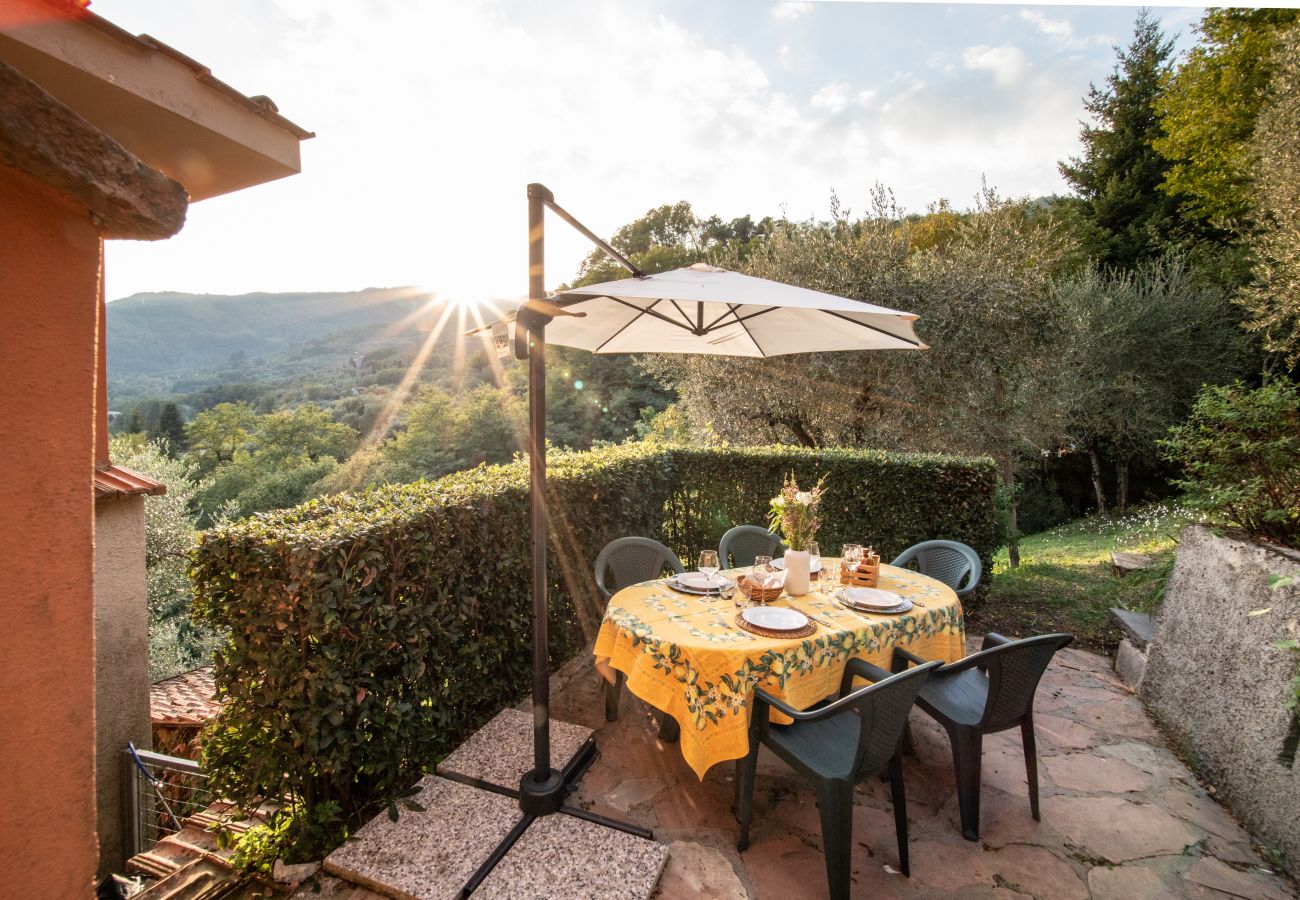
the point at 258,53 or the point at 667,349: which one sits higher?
the point at 258,53

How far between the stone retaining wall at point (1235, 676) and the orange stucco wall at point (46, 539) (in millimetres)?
4134

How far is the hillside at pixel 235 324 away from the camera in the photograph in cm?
4372

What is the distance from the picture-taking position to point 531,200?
7.41 ft

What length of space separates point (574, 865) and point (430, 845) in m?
0.64

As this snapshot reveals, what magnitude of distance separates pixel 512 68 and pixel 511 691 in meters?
3.94

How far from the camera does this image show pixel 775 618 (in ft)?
8.68

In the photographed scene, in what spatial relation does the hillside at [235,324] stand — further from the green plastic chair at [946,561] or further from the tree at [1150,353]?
the green plastic chair at [946,561]

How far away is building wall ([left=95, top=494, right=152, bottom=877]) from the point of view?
15.6 ft

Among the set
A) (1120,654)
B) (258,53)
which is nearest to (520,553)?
(258,53)

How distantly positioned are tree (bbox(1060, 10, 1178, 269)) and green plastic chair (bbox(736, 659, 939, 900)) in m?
18.9

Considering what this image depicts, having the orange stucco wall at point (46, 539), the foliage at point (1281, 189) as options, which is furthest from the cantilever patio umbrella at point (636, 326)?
the foliage at point (1281, 189)

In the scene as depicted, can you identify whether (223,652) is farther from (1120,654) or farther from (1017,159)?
(1017,159)

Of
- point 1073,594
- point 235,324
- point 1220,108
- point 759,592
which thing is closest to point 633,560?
point 759,592

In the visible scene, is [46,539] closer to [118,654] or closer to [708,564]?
[708,564]
